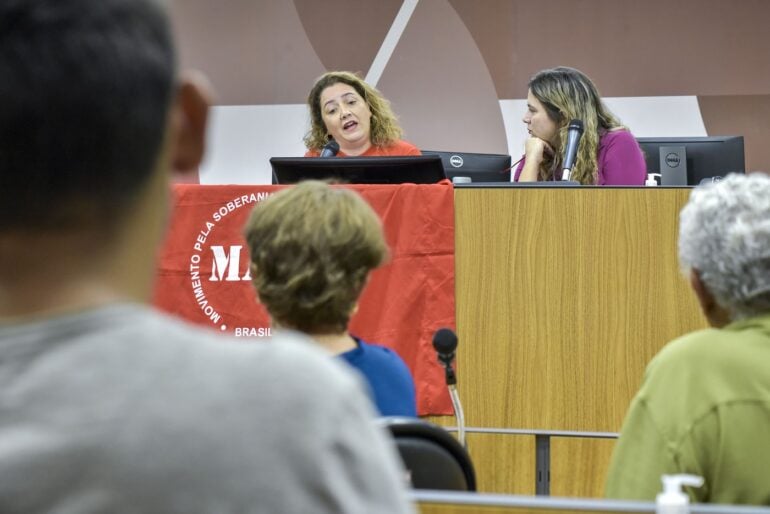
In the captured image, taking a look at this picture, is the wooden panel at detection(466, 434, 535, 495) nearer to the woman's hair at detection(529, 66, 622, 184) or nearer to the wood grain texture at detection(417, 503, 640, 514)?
the wood grain texture at detection(417, 503, 640, 514)

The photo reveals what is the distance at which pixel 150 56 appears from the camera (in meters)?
0.51

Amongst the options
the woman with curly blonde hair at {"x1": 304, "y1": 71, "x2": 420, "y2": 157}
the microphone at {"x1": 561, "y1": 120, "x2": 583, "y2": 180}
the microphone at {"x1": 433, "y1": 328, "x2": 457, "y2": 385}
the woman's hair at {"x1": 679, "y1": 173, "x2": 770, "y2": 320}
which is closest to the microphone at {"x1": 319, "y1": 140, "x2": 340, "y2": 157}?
the woman with curly blonde hair at {"x1": 304, "y1": 71, "x2": 420, "y2": 157}

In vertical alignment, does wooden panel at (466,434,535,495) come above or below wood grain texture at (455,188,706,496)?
below

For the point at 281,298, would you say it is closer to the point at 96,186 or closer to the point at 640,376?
the point at 96,186

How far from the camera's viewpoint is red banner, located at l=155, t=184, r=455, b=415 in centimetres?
268

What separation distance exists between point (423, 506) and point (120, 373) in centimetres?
74

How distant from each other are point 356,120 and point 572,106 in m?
0.84

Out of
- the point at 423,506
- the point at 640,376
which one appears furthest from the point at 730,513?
the point at 640,376

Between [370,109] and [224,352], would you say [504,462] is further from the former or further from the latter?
[224,352]

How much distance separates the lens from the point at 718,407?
138 cm

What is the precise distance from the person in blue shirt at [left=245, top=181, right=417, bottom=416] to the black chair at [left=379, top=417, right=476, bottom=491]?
230 millimetres

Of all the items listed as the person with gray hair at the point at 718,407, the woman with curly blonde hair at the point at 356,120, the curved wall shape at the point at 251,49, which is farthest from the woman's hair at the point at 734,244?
the curved wall shape at the point at 251,49

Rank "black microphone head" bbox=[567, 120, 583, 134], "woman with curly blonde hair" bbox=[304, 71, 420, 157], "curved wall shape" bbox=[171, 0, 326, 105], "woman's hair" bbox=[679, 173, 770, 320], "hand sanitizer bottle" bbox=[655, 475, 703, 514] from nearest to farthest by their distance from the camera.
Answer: "hand sanitizer bottle" bbox=[655, 475, 703, 514] → "woman's hair" bbox=[679, 173, 770, 320] → "black microphone head" bbox=[567, 120, 583, 134] → "woman with curly blonde hair" bbox=[304, 71, 420, 157] → "curved wall shape" bbox=[171, 0, 326, 105]

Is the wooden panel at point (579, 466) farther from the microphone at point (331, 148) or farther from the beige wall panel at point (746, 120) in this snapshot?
the beige wall panel at point (746, 120)
